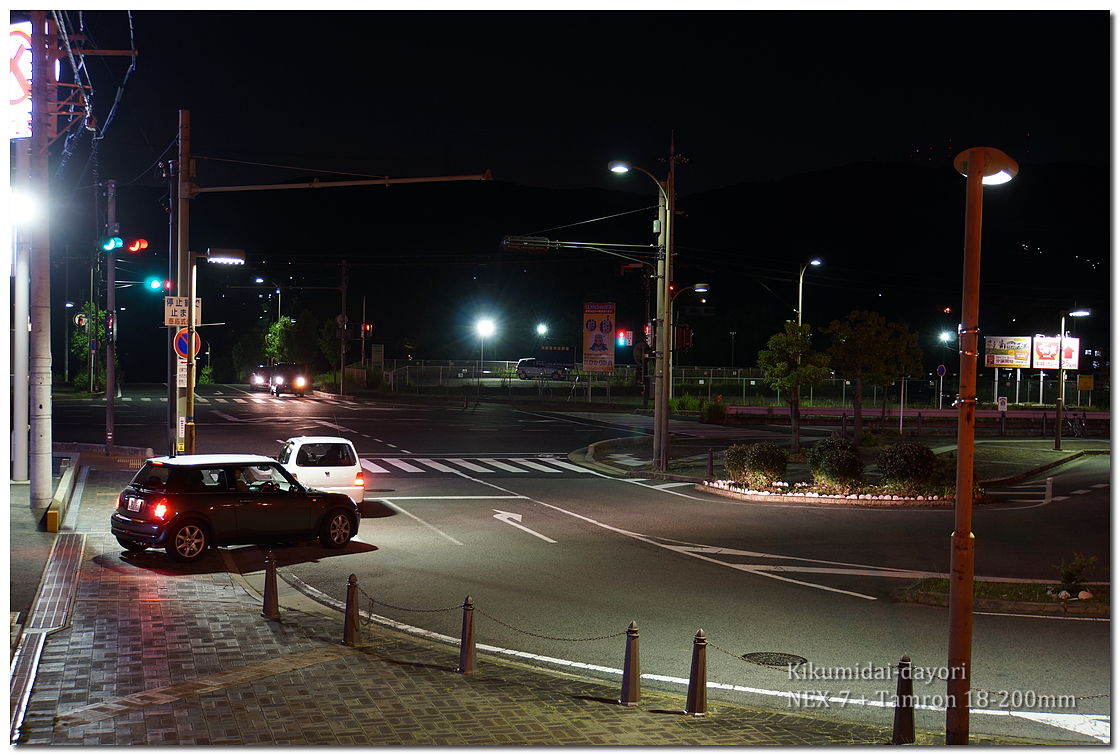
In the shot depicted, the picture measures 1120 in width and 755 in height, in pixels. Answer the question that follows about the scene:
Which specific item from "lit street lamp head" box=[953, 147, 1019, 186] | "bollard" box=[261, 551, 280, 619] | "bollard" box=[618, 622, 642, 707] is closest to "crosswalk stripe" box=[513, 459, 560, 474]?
"bollard" box=[261, 551, 280, 619]

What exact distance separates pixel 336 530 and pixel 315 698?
8283 millimetres

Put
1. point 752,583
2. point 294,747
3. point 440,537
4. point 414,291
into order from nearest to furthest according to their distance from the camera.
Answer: point 294,747
point 752,583
point 440,537
point 414,291

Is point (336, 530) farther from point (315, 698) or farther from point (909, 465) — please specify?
point (909, 465)

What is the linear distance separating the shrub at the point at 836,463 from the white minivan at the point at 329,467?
11.2 meters

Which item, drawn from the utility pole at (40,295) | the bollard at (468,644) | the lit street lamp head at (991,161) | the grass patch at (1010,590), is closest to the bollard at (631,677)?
the bollard at (468,644)

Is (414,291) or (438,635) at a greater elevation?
(414,291)

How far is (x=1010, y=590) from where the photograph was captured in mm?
13133

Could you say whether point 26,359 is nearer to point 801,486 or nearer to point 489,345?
point 801,486

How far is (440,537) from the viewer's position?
1750 cm

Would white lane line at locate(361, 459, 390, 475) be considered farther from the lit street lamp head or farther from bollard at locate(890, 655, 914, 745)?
the lit street lamp head

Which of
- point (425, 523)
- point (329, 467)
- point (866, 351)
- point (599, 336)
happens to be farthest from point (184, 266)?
point (866, 351)

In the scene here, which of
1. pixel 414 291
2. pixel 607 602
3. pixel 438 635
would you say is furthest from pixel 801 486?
pixel 414 291

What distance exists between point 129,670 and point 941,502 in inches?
748

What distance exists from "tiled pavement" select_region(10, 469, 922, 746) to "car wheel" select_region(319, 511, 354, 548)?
4.86 meters
